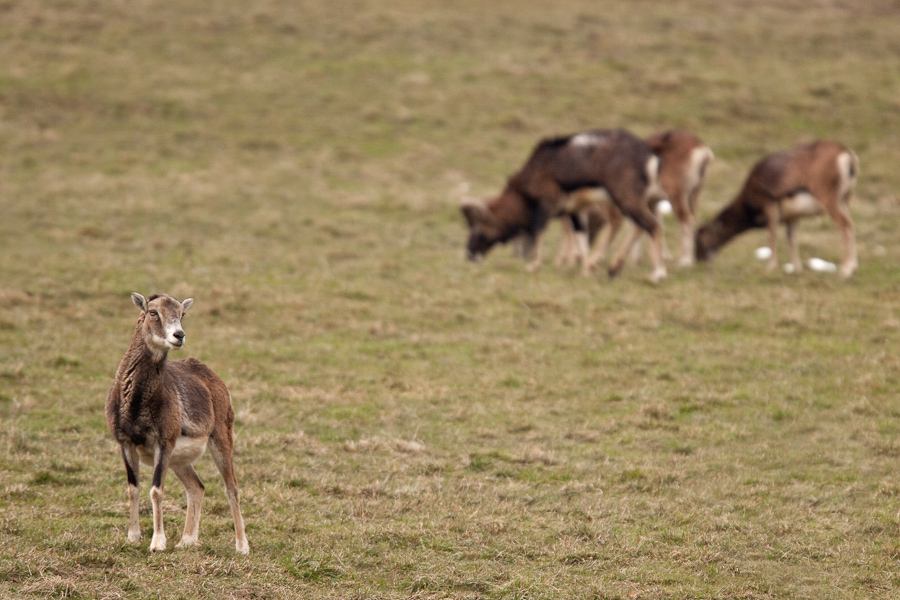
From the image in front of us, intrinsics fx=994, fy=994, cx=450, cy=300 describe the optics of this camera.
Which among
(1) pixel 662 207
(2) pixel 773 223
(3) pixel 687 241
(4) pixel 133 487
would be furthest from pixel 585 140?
(4) pixel 133 487

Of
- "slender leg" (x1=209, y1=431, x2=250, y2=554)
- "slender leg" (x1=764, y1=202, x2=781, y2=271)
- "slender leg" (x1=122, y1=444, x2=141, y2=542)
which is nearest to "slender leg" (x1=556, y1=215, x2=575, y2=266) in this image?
"slender leg" (x1=764, y1=202, x2=781, y2=271)

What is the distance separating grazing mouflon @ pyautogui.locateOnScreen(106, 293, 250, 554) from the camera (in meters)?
6.88

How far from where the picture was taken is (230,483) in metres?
7.32

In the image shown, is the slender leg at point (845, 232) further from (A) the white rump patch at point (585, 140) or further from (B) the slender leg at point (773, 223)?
(A) the white rump patch at point (585, 140)

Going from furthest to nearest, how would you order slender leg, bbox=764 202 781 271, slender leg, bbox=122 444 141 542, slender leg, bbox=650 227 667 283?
slender leg, bbox=764 202 781 271 → slender leg, bbox=650 227 667 283 → slender leg, bbox=122 444 141 542

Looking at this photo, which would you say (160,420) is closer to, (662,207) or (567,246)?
(567,246)

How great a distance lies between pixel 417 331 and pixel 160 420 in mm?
7185

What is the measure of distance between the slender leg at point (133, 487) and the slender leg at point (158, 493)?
0.15 meters

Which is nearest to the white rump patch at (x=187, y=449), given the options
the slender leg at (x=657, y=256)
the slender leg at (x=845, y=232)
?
the slender leg at (x=657, y=256)

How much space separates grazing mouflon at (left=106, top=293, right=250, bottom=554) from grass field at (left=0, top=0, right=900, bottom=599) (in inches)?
12.8

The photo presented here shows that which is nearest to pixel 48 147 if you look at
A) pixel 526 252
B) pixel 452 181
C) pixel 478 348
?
pixel 452 181

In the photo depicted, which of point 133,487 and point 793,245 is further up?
point 793,245

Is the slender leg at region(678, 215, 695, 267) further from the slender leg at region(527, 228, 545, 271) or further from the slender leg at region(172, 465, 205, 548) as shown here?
the slender leg at region(172, 465, 205, 548)

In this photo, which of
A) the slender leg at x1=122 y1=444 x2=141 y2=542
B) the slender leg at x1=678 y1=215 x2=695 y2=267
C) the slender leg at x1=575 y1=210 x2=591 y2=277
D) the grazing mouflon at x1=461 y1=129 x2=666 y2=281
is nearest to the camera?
the slender leg at x1=122 y1=444 x2=141 y2=542
